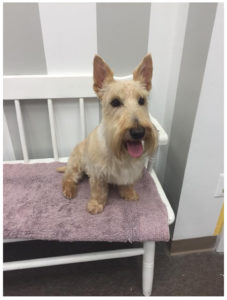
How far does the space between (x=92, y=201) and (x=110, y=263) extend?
1.74 feet

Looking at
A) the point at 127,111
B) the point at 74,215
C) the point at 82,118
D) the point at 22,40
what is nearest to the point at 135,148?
the point at 127,111

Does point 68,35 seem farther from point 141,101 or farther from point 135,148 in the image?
point 135,148

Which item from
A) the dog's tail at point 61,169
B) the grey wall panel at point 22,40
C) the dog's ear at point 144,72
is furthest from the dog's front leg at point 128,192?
the grey wall panel at point 22,40

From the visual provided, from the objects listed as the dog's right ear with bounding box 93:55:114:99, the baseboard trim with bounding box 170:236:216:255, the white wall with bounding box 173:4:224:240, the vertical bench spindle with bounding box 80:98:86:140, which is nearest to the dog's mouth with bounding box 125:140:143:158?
the dog's right ear with bounding box 93:55:114:99

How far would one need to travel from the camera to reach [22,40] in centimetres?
110

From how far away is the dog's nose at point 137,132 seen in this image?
2.40 ft

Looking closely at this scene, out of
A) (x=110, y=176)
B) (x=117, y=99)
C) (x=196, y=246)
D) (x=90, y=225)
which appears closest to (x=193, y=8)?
(x=117, y=99)

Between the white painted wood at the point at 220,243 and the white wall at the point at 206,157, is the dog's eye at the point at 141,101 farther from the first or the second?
the white painted wood at the point at 220,243

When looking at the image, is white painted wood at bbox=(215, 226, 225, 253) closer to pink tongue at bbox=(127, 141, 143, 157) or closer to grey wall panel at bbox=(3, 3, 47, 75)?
pink tongue at bbox=(127, 141, 143, 157)

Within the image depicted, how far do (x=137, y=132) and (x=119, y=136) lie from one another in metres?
0.06

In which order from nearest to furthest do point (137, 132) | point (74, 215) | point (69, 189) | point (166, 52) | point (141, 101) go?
point (137, 132) → point (141, 101) → point (74, 215) → point (69, 189) → point (166, 52)

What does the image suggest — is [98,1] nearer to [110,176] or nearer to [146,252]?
[110,176]

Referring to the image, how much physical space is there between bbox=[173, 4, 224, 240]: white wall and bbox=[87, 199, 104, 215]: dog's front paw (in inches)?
18.2

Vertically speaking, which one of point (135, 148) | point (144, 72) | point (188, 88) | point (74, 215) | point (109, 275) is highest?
point (144, 72)
